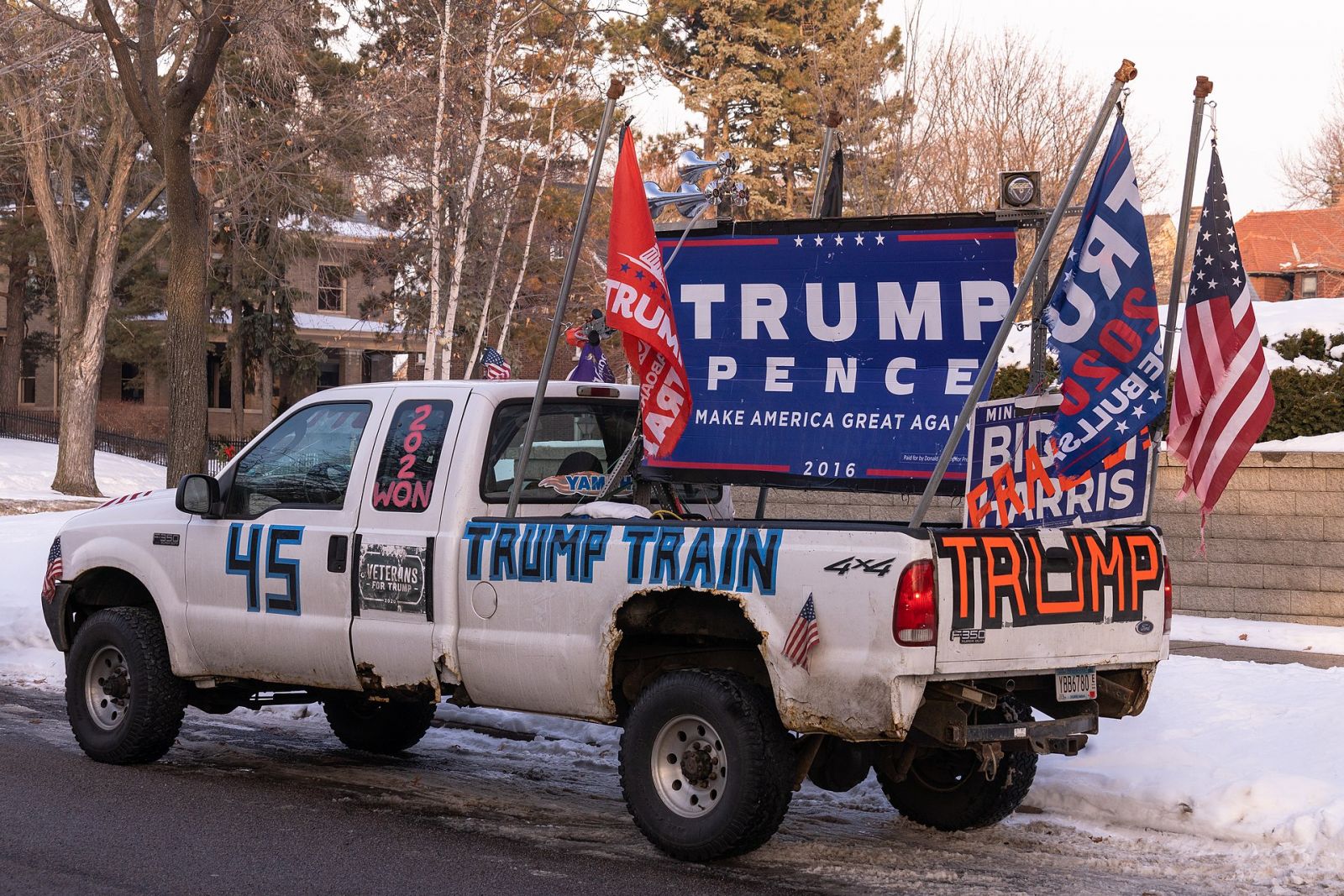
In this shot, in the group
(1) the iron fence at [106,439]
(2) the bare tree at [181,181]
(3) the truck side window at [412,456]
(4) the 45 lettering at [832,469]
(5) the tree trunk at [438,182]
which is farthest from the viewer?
(1) the iron fence at [106,439]

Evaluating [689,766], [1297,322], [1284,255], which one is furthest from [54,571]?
[1284,255]

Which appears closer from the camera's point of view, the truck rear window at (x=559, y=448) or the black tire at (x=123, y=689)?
the truck rear window at (x=559, y=448)

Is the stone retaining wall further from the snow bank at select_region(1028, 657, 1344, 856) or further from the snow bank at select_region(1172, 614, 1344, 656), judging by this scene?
the snow bank at select_region(1028, 657, 1344, 856)

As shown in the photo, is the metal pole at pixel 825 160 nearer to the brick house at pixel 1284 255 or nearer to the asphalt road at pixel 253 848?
the asphalt road at pixel 253 848

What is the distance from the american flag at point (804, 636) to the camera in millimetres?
5664

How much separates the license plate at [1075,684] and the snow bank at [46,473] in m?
28.5

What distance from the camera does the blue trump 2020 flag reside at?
6521 mm

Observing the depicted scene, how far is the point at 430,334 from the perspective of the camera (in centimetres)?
2627

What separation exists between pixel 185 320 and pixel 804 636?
1255 cm

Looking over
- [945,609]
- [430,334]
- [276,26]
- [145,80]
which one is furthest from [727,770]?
[430,334]

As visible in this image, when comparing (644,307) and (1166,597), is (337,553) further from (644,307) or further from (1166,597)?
(1166,597)

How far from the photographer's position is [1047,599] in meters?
5.91

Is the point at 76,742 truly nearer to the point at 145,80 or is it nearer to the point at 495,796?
the point at 495,796

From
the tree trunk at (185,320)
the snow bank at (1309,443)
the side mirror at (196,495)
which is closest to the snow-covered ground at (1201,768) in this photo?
the side mirror at (196,495)
